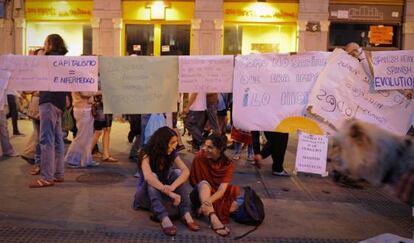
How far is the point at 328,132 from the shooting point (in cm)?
634

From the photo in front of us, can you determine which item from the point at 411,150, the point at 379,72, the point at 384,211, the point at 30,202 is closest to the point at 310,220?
the point at 384,211

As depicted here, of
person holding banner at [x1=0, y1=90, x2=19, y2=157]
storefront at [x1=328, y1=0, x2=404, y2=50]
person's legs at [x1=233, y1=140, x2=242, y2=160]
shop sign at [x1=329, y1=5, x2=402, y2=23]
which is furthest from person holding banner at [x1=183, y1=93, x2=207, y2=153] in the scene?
shop sign at [x1=329, y1=5, x2=402, y2=23]

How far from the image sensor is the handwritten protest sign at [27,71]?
22.1 feet

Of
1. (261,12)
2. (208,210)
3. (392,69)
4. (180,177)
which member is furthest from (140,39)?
(208,210)

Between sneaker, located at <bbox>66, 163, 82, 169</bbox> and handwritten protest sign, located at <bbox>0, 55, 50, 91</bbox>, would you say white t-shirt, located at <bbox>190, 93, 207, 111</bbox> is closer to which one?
sneaker, located at <bbox>66, 163, 82, 169</bbox>

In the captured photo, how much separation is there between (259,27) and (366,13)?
3.23 metres

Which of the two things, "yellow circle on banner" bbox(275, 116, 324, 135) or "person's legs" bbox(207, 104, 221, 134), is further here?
"person's legs" bbox(207, 104, 221, 134)

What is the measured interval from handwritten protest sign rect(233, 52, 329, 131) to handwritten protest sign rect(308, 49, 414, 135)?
0.12 m

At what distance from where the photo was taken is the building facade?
15695mm

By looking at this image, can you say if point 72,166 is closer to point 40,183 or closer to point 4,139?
point 40,183

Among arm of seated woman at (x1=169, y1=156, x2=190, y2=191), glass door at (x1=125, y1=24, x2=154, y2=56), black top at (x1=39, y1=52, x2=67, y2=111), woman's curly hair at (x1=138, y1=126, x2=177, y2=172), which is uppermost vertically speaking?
glass door at (x1=125, y1=24, x2=154, y2=56)

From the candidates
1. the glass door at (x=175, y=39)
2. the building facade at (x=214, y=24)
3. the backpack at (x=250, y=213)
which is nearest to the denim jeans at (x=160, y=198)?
the backpack at (x=250, y=213)

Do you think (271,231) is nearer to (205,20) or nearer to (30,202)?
(30,202)

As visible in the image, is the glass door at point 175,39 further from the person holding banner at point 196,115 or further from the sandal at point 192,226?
the sandal at point 192,226
